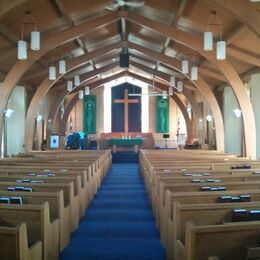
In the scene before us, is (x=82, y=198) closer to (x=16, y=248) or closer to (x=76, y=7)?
(x=16, y=248)

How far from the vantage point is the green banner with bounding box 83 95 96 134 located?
20.8 meters

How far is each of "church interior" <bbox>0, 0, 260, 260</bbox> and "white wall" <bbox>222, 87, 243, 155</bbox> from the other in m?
0.07

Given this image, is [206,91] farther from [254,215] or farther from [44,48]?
[254,215]

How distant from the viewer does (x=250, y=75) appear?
1111 centimetres

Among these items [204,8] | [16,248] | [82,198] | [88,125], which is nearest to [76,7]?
[204,8]

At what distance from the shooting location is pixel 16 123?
13938 millimetres

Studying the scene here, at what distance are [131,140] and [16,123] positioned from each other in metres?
4.59

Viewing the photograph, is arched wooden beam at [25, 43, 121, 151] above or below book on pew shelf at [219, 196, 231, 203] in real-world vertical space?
above

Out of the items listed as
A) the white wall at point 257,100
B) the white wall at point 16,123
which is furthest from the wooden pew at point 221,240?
the white wall at point 16,123

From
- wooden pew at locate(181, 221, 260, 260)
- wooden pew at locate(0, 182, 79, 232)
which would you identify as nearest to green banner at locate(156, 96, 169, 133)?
wooden pew at locate(0, 182, 79, 232)

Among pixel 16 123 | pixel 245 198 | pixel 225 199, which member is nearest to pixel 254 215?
pixel 225 199

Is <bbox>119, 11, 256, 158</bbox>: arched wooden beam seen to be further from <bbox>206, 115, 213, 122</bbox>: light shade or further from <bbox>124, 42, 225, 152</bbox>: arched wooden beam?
<bbox>206, 115, 213, 122</bbox>: light shade

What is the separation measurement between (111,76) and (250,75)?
8.98 metres

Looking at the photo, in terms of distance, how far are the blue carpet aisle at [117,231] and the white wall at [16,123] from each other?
774cm
